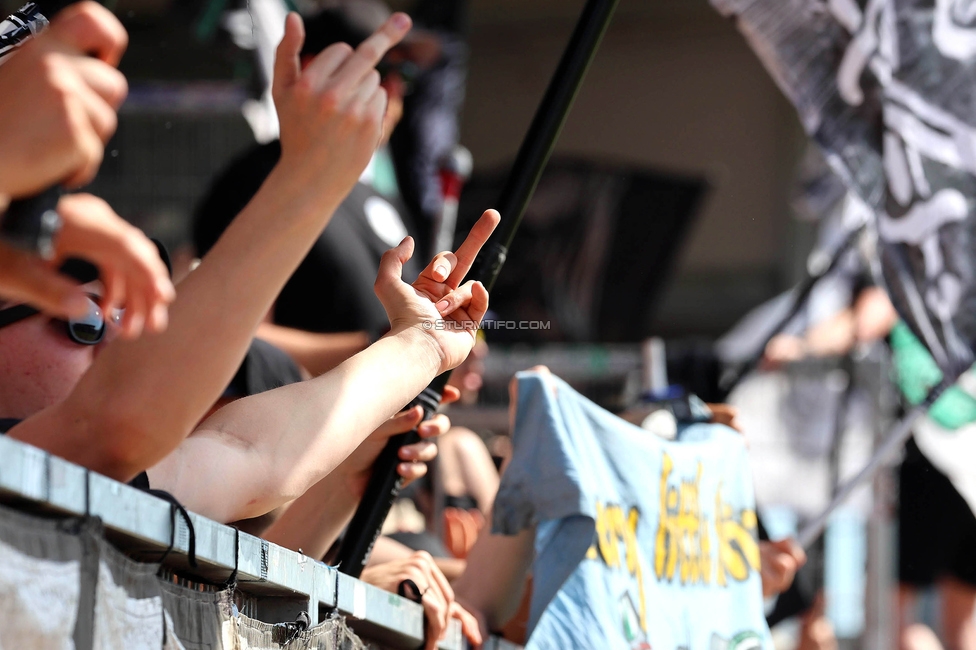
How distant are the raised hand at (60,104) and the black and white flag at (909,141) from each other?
8.13 ft

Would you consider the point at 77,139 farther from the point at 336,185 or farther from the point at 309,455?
the point at 309,455

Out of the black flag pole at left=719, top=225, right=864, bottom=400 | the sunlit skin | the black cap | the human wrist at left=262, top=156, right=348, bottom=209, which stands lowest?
the black flag pole at left=719, top=225, right=864, bottom=400

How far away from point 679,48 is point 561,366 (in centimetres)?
746

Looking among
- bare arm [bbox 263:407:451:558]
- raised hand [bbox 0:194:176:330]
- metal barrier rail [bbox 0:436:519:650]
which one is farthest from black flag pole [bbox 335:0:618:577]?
raised hand [bbox 0:194:176:330]

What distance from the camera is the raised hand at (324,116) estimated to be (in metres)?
1.25

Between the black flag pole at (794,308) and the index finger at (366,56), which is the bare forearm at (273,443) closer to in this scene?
the index finger at (366,56)

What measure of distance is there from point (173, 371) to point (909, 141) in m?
2.55

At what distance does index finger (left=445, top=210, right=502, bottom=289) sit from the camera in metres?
1.67

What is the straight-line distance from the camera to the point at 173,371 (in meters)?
1.16

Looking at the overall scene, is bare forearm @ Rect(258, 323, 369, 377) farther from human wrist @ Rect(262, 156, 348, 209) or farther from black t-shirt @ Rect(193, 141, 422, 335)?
human wrist @ Rect(262, 156, 348, 209)

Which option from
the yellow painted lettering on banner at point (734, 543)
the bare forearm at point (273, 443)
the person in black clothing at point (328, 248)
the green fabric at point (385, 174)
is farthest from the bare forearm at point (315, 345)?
the green fabric at point (385, 174)

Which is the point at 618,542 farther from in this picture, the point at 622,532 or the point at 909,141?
the point at 909,141

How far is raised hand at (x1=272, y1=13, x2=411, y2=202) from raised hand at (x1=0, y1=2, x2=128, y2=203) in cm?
32

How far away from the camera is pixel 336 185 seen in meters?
1.25
